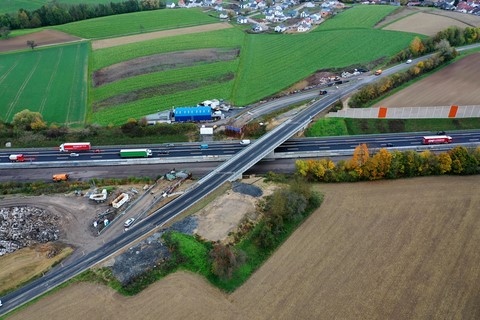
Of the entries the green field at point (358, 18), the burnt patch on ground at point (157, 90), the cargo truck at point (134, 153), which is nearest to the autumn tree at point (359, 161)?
the cargo truck at point (134, 153)

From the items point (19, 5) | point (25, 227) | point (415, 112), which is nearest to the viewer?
point (25, 227)

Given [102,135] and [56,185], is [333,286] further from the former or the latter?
[102,135]

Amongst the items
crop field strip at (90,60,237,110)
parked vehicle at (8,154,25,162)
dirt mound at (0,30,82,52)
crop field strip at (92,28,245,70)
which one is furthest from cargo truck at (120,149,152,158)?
dirt mound at (0,30,82,52)

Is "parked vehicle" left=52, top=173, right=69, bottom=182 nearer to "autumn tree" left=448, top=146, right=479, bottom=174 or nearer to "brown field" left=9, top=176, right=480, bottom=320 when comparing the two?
"brown field" left=9, top=176, right=480, bottom=320

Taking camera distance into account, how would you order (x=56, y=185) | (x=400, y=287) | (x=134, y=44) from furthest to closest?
(x=134, y=44), (x=56, y=185), (x=400, y=287)

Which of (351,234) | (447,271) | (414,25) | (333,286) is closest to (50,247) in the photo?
(333,286)

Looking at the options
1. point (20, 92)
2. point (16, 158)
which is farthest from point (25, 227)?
point (20, 92)

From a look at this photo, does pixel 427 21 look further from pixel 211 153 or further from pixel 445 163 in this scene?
pixel 211 153
